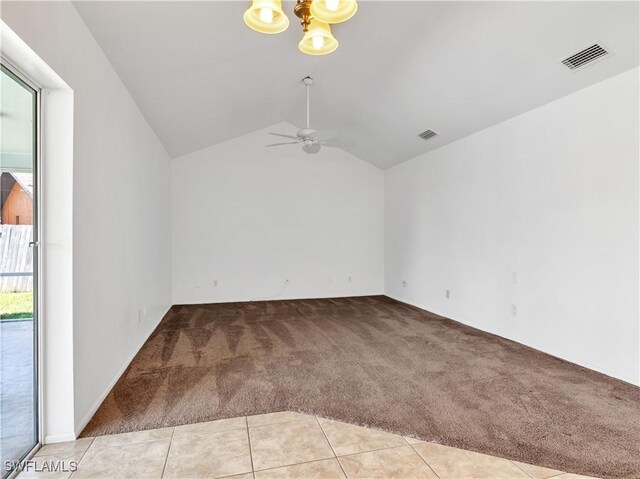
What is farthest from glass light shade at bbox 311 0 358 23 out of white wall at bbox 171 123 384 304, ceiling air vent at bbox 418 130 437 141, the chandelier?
white wall at bbox 171 123 384 304

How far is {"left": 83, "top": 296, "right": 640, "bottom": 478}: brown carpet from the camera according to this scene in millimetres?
2031

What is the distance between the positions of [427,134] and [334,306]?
311cm

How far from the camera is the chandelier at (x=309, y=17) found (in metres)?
2.06

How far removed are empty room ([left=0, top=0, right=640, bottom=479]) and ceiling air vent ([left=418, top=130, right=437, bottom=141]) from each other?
6 cm

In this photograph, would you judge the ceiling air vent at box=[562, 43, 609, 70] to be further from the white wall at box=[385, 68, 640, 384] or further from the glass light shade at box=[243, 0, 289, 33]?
the glass light shade at box=[243, 0, 289, 33]

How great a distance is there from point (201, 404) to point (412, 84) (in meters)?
3.77

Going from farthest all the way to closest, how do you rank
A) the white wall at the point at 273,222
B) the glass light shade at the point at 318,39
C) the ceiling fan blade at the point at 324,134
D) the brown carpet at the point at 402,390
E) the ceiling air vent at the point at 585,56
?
the white wall at the point at 273,222 → the ceiling fan blade at the point at 324,134 → the ceiling air vent at the point at 585,56 → the glass light shade at the point at 318,39 → the brown carpet at the point at 402,390

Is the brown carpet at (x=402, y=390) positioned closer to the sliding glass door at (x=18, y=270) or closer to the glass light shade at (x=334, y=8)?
the sliding glass door at (x=18, y=270)

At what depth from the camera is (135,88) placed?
3197 millimetres

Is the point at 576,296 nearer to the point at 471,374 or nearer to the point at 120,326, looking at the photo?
the point at 471,374

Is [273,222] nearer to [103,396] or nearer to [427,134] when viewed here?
[427,134]

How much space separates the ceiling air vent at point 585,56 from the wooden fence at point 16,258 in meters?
4.10

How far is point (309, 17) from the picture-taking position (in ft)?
7.86
